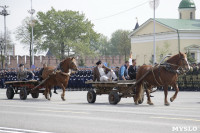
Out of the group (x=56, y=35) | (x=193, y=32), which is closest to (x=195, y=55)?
(x=193, y=32)

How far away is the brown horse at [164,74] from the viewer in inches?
787

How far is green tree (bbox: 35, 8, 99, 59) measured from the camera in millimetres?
88688

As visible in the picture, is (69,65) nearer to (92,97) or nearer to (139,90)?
(92,97)

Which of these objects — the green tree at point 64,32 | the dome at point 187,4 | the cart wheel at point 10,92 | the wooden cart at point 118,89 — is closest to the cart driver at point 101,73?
the wooden cart at point 118,89

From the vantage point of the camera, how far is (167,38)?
9088 centimetres

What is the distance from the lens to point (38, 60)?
9612 cm

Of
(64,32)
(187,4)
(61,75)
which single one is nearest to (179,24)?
(187,4)

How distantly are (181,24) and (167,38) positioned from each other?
13.4 feet

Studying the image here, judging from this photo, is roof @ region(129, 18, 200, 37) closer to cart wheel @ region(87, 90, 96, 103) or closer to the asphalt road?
cart wheel @ region(87, 90, 96, 103)

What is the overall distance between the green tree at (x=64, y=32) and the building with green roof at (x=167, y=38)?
1070cm

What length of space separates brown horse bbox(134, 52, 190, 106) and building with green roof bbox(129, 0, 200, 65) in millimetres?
63155

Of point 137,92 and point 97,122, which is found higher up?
point 137,92

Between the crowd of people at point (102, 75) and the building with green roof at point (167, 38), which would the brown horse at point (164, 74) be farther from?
the building with green roof at point (167, 38)

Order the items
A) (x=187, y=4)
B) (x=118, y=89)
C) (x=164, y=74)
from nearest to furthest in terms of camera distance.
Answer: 1. (x=164, y=74)
2. (x=118, y=89)
3. (x=187, y=4)
